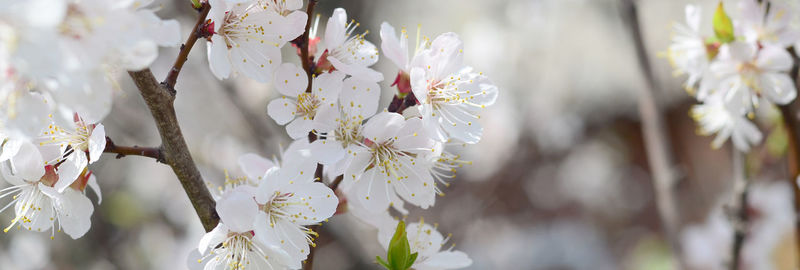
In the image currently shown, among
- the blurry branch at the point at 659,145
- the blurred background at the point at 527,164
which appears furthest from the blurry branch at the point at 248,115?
the blurry branch at the point at 659,145

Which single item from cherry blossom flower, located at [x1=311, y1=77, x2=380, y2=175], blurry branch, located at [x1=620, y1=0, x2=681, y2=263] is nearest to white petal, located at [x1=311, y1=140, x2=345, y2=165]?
cherry blossom flower, located at [x1=311, y1=77, x2=380, y2=175]

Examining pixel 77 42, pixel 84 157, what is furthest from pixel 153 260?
pixel 77 42

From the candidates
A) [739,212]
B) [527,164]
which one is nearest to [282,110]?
[739,212]

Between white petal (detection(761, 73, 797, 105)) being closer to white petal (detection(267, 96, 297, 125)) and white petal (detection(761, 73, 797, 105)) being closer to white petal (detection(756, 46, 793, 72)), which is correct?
white petal (detection(756, 46, 793, 72))

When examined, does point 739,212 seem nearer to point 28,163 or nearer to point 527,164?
point 28,163

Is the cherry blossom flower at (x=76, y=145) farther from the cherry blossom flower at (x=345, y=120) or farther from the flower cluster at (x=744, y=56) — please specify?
the flower cluster at (x=744, y=56)
